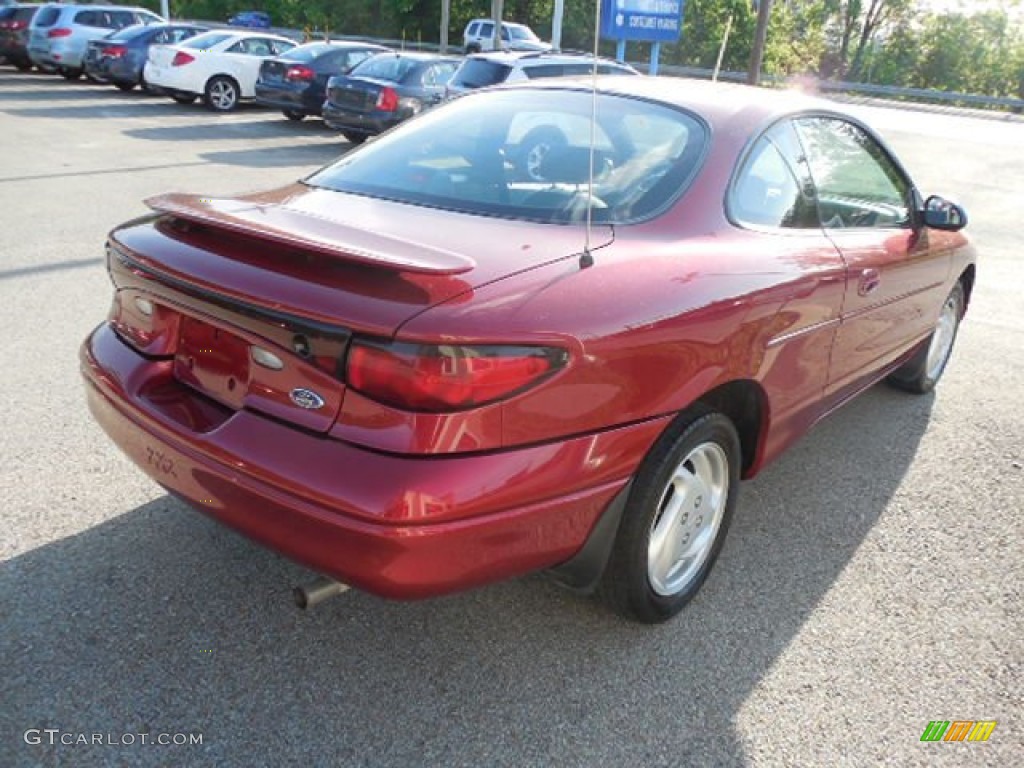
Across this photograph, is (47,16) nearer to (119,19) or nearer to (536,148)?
(119,19)

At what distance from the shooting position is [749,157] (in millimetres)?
3043

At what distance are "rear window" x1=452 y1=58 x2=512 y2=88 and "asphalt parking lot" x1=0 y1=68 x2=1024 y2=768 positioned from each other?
378 inches

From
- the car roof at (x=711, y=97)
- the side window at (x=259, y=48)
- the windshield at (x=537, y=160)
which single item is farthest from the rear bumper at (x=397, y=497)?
the side window at (x=259, y=48)

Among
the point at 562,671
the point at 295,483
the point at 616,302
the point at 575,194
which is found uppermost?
the point at 575,194

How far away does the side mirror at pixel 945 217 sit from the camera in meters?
4.02

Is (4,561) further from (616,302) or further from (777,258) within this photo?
(777,258)

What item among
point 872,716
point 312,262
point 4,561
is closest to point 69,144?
point 4,561

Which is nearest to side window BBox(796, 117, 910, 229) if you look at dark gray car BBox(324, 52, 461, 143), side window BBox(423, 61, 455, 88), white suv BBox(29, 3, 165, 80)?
dark gray car BBox(324, 52, 461, 143)

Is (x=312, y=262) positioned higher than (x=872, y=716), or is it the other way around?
(x=312, y=262)

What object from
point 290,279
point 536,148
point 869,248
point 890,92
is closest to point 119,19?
point 536,148

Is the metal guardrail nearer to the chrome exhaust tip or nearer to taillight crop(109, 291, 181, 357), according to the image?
taillight crop(109, 291, 181, 357)

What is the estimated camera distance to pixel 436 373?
2016 millimetres

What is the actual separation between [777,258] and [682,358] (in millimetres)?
708

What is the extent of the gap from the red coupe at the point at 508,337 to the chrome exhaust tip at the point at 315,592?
19cm
